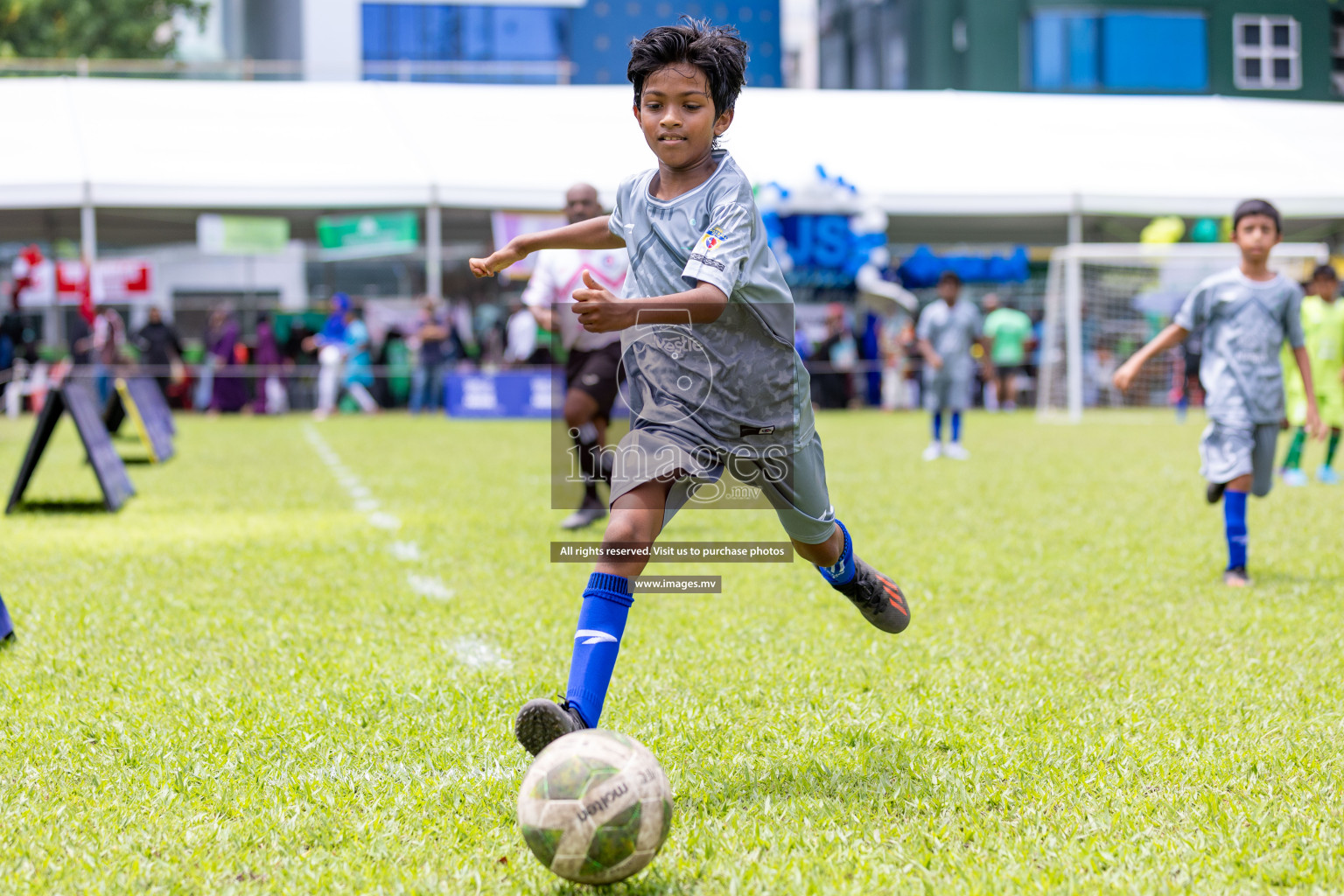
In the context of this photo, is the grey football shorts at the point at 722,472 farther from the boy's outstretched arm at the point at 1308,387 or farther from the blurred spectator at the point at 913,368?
the blurred spectator at the point at 913,368

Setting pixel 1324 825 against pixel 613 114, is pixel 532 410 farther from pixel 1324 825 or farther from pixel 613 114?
pixel 1324 825

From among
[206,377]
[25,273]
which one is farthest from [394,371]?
[25,273]

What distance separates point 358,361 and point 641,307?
21.3m

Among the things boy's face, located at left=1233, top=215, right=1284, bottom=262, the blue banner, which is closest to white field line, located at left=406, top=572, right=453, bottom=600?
boy's face, located at left=1233, top=215, right=1284, bottom=262

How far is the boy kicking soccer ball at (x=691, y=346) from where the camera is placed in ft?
10.5

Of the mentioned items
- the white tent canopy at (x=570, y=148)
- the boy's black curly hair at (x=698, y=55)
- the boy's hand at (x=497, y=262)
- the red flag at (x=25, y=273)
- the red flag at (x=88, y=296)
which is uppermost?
the white tent canopy at (x=570, y=148)

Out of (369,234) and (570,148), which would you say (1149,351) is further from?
(570,148)

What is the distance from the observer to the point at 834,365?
24.3m

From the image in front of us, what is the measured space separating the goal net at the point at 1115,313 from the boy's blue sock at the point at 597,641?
65.3 feet

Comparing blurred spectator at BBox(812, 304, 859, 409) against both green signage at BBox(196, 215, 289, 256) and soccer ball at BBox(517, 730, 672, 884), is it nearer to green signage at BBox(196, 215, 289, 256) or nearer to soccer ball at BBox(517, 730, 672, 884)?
green signage at BBox(196, 215, 289, 256)

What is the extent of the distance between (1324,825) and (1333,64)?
119 ft

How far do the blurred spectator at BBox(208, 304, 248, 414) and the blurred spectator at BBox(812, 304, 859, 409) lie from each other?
1014 cm

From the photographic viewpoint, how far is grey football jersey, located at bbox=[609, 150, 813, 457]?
11.1 feet

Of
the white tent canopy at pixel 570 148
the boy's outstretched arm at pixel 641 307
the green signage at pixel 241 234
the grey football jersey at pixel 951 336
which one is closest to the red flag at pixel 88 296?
the white tent canopy at pixel 570 148
